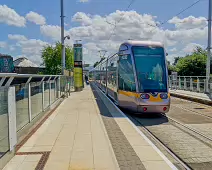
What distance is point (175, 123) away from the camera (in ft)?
29.6

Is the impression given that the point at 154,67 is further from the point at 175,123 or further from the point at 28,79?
the point at 28,79

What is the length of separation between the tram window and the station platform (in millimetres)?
2680

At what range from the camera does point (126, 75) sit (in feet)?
35.4

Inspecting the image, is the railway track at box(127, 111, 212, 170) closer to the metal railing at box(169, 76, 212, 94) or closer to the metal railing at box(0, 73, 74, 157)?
the metal railing at box(0, 73, 74, 157)

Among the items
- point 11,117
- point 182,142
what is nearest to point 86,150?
point 11,117

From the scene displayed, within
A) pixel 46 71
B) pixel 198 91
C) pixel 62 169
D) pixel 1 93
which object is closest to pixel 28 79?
pixel 1 93

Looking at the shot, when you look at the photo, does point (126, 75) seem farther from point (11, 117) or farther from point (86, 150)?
point (11, 117)

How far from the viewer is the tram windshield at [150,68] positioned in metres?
9.88

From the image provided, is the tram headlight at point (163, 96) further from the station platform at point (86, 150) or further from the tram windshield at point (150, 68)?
the station platform at point (86, 150)

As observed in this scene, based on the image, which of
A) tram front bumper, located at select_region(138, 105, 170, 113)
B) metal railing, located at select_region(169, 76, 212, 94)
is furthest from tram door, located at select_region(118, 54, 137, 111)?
metal railing, located at select_region(169, 76, 212, 94)

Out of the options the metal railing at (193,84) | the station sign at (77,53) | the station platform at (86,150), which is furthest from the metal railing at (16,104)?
the station sign at (77,53)

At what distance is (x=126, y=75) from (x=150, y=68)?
1229 millimetres

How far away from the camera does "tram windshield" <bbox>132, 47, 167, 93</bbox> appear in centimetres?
988

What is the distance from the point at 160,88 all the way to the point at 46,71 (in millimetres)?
40374
